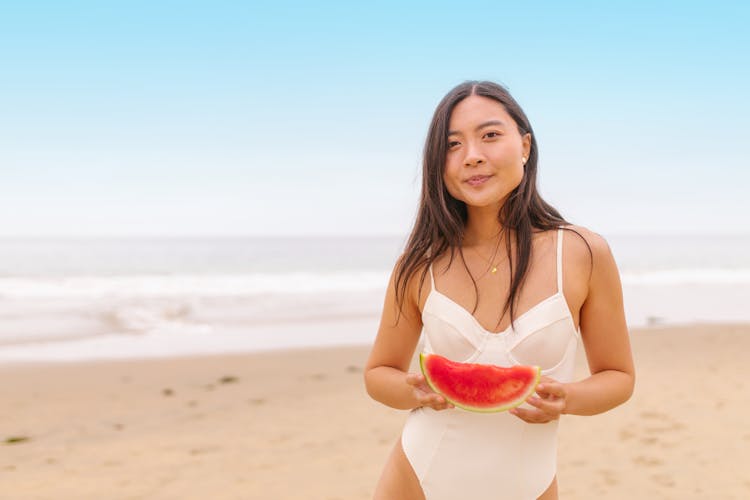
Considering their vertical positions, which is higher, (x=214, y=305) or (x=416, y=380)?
(x=416, y=380)

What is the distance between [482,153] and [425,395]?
28.8 inches

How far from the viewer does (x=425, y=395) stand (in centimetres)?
177

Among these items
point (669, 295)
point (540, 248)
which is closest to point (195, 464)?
point (540, 248)

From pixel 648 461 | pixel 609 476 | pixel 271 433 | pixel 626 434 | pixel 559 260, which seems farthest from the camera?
pixel 271 433

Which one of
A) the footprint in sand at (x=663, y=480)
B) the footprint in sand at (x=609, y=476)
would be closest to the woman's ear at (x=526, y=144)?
the footprint in sand at (x=609, y=476)

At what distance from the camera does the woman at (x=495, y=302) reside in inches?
75.9

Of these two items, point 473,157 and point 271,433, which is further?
point 271,433

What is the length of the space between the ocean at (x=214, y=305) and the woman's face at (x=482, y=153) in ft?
31.5

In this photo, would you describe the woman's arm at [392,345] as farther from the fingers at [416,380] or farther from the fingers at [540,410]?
the fingers at [540,410]

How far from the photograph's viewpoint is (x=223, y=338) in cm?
1263

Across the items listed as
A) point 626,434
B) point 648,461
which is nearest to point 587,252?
point 648,461

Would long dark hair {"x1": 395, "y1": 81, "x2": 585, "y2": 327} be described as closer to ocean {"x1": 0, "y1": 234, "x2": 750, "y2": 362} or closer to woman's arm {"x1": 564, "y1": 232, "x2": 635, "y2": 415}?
woman's arm {"x1": 564, "y1": 232, "x2": 635, "y2": 415}

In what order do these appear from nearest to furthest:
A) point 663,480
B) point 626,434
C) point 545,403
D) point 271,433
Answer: point 545,403
point 663,480
point 626,434
point 271,433

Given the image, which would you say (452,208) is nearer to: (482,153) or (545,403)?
(482,153)
